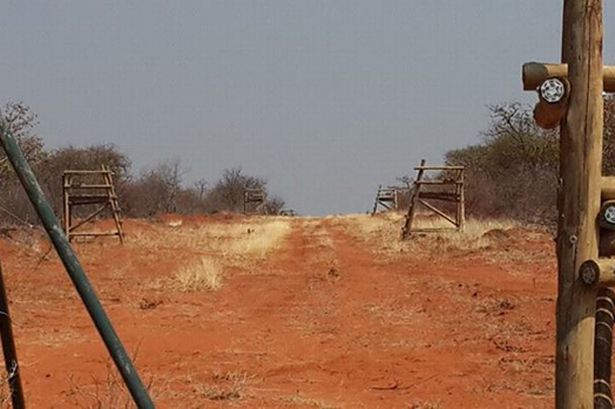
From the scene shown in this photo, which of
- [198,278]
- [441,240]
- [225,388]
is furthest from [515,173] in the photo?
[225,388]

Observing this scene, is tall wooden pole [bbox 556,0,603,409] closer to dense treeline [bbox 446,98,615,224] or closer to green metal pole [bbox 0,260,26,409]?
green metal pole [bbox 0,260,26,409]

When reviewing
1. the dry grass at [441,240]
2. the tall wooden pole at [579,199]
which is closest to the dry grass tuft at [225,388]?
the tall wooden pole at [579,199]

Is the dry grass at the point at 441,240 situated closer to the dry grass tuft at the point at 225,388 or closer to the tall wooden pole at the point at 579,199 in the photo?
the dry grass tuft at the point at 225,388

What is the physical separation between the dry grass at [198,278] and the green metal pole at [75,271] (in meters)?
11.5

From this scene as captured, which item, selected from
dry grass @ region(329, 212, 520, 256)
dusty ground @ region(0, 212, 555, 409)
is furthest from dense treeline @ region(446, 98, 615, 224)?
dusty ground @ region(0, 212, 555, 409)

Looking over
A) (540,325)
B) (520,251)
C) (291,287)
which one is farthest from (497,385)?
(520,251)

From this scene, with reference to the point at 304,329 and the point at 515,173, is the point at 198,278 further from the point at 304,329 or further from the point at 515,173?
the point at 515,173

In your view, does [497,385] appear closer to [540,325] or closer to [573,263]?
[540,325]

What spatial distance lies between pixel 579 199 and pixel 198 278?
11407mm

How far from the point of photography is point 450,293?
42.2ft

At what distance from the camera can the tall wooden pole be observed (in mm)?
3666

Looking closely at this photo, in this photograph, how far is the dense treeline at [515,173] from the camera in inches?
1213

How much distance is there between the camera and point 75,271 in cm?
257

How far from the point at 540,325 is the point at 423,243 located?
505 inches
